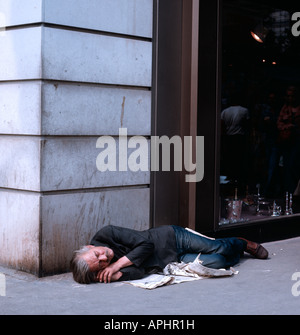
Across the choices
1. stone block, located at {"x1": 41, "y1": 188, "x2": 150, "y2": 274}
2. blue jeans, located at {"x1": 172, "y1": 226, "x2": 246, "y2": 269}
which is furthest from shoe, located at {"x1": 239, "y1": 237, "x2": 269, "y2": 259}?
stone block, located at {"x1": 41, "y1": 188, "x2": 150, "y2": 274}

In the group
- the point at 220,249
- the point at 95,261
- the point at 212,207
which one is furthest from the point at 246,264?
the point at 95,261

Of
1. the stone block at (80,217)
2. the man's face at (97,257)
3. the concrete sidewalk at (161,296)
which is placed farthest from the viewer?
the stone block at (80,217)

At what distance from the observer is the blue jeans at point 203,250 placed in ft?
21.5

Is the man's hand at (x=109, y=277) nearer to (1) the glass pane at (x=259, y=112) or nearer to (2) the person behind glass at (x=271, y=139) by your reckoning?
(1) the glass pane at (x=259, y=112)

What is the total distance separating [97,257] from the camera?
5.90 meters

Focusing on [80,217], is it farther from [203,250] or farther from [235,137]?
[235,137]

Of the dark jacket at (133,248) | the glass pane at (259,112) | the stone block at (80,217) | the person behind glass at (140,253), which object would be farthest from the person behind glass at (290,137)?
the dark jacket at (133,248)

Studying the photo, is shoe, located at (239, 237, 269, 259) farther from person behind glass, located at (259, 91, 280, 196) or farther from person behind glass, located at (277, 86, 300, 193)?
person behind glass, located at (277, 86, 300, 193)

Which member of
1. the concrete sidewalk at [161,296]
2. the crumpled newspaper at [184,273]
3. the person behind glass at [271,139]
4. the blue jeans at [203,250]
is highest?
the person behind glass at [271,139]

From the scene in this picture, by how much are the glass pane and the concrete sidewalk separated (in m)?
1.97

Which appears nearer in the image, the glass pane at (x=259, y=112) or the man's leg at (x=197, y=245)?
the man's leg at (x=197, y=245)

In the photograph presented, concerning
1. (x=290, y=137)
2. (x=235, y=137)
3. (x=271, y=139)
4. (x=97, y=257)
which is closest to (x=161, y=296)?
(x=97, y=257)

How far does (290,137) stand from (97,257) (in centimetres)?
479

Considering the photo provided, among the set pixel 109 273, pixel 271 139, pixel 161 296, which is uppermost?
pixel 271 139
